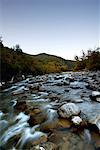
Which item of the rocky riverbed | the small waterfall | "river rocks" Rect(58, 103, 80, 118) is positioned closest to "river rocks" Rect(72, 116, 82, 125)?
the rocky riverbed

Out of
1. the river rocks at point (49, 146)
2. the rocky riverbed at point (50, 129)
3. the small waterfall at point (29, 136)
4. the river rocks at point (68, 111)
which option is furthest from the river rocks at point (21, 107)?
the river rocks at point (49, 146)

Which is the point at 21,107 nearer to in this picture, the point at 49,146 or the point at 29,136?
the point at 29,136

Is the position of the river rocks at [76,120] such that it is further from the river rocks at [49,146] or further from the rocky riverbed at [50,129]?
the river rocks at [49,146]

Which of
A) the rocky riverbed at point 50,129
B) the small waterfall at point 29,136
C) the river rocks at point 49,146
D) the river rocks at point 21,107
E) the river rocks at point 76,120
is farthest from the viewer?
the river rocks at point 21,107

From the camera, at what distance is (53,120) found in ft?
16.7

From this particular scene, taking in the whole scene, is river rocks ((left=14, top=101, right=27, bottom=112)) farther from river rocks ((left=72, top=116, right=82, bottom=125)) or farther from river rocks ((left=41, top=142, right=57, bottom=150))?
river rocks ((left=41, top=142, right=57, bottom=150))

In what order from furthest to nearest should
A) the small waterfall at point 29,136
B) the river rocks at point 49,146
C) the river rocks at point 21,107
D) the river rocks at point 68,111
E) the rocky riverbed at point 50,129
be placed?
the river rocks at point 21,107
the river rocks at point 68,111
the small waterfall at point 29,136
the rocky riverbed at point 50,129
the river rocks at point 49,146

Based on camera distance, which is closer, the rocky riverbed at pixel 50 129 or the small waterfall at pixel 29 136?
the rocky riverbed at pixel 50 129

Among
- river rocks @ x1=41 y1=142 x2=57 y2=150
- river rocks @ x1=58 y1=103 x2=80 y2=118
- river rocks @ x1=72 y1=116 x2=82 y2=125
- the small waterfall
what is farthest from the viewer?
river rocks @ x1=58 y1=103 x2=80 y2=118

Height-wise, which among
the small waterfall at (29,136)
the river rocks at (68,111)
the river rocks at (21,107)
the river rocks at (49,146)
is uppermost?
the river rocks at (68,111)

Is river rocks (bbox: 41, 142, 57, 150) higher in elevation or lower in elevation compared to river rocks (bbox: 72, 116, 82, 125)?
lower

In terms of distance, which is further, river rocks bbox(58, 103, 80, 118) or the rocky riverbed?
river rocks bbox(58, 103, 80, 118)

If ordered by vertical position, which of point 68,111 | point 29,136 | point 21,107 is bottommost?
point 29,136

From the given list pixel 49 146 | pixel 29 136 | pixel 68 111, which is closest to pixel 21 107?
pixel 68 111
